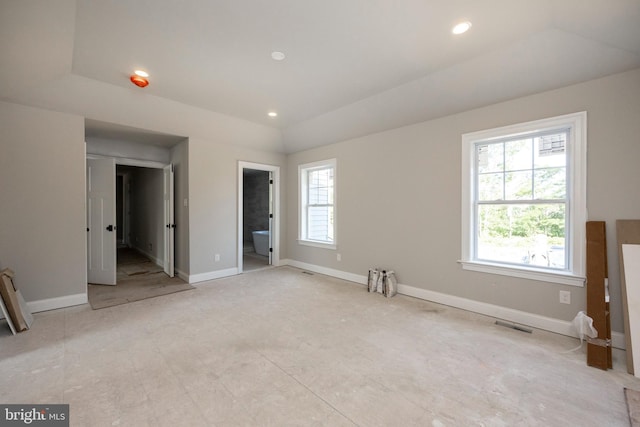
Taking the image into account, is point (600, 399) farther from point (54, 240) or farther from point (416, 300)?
point (54, 240)

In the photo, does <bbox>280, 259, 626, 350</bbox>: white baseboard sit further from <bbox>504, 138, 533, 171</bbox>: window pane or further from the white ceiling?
the white ceiling

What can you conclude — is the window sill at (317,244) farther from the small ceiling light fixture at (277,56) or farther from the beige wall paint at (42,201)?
the beige wall paint at (42,201)

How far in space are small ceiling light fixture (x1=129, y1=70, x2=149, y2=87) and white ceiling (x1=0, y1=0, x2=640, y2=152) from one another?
0.08 m

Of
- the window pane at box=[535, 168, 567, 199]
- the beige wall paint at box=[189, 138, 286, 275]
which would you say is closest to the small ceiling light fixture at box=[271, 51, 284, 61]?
the beige wall paint at box=[189, 138, 286, 275]

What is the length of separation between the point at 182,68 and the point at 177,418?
10.1 ft

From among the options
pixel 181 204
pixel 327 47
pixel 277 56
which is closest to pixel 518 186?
pixel 327 47

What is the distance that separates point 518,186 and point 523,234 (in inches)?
21.6

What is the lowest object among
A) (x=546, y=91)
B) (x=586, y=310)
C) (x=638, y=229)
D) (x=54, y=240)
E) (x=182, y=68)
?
(x=586, y=310)

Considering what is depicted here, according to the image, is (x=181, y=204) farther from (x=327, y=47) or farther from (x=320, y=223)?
(x=327, y=47)

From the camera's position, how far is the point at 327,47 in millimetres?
2426

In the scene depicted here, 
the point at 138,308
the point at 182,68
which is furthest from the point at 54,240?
the point at 182,68

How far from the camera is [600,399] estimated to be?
5.66 feet

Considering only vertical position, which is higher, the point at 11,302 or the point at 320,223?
the point at 320,223

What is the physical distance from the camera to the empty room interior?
1838 millimetres
